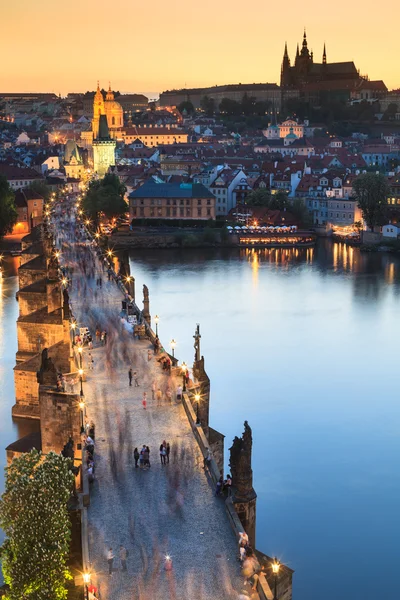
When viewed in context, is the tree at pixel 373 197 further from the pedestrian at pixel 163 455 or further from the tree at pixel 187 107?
the tree at pixel 187 107

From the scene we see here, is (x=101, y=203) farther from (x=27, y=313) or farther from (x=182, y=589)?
(x=182, y=589)

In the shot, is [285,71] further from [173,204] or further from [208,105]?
[173,204]

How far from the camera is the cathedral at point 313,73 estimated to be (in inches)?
4700

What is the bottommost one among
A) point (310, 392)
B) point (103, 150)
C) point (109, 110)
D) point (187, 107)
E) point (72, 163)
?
point (310, 392)

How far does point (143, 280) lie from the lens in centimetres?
3847

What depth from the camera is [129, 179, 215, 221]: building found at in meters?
54.0

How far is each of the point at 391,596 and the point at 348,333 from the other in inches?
622

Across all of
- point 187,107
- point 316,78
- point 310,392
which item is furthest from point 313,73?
point 310,392

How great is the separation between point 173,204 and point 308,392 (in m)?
33.1

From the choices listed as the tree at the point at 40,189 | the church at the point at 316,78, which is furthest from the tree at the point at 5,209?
the church at the point at 316,78

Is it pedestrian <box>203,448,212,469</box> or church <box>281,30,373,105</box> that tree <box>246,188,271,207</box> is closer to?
pedestrian <box>203,448,212,469</box>

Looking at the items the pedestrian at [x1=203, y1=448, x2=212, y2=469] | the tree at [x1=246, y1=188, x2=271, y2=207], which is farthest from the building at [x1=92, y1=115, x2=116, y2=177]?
the pedestrian at [x1=203, y1=448, x2=212, y2=469]

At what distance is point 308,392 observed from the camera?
→ 2230cm

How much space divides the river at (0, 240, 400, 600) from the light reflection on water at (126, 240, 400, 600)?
35 millimetres
